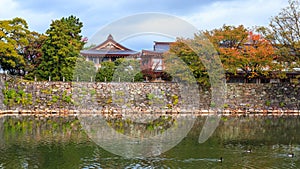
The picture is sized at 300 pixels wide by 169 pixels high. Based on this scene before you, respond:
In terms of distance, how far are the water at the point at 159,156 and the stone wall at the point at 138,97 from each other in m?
10.4

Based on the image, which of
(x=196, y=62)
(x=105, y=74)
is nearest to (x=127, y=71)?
(x=105, y=74)

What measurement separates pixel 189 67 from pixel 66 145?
64.3ft

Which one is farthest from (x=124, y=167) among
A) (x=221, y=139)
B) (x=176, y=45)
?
(x=176, y=45)

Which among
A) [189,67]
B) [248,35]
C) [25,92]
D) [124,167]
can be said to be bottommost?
[124,167]

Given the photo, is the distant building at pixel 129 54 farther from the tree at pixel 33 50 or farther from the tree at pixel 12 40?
the tree at pixel 12 40

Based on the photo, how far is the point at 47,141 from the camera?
59.6 feet

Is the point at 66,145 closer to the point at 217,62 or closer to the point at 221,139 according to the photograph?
the point at 221,139

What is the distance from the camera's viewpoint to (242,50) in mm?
36281

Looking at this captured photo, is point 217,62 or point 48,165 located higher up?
point 217,62

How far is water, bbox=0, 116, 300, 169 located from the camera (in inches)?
545

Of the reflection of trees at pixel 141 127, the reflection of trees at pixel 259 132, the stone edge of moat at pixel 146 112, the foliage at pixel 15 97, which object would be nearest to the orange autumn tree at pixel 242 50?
the stone edge of moat at pixel 146 112

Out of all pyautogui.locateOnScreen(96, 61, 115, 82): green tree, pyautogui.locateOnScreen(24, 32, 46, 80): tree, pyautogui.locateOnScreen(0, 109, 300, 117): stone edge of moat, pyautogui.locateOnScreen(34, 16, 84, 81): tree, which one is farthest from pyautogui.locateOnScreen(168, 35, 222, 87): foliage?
pyautogui.locateOnScreen(24, 32, 46, 80): tree

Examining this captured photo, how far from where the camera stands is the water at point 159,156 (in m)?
13.9

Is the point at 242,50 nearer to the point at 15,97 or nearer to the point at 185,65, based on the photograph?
the point at 185,65
